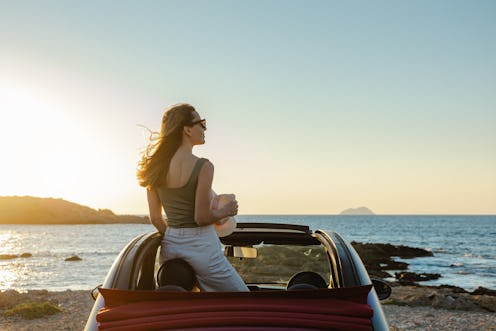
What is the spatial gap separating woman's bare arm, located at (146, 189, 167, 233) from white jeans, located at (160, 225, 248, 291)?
174 millimetres

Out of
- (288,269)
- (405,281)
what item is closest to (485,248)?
(405,281)

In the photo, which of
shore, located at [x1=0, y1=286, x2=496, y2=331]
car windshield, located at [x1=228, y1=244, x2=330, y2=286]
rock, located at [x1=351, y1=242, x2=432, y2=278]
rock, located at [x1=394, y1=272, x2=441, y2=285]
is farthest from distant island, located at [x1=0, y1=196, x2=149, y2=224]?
car windshield, located at [x1=228, y1=244, x2=330, y2=286]

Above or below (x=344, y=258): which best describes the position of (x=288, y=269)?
below

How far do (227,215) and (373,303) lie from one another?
3.96 feet

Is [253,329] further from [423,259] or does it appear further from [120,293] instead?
[423,259]

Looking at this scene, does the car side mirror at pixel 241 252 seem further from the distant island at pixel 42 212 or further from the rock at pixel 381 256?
the distant island at pixel 42 212

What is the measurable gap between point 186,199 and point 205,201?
14 cm

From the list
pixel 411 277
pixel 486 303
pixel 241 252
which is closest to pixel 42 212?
pixel 411 277

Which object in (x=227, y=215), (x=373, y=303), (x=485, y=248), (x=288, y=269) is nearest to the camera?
(x=373, y=303)

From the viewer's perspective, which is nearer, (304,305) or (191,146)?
(304,305)

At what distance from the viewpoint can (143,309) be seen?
210cm

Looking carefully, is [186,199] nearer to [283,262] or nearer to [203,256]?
[203,256]

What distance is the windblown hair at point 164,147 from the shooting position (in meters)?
3.30

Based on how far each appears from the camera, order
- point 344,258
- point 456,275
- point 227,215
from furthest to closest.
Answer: point 456,275, point 227,215, point 344,258
